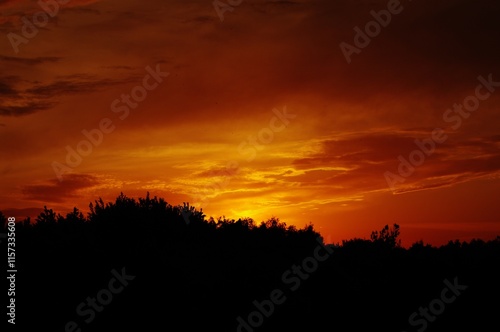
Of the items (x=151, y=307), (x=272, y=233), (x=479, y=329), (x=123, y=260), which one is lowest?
(x=479, y=329)

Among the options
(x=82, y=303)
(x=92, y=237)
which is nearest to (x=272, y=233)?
(x=92, y=237)

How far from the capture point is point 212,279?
2108 centimetres

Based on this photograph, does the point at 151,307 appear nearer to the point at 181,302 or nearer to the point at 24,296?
the point at 181,302

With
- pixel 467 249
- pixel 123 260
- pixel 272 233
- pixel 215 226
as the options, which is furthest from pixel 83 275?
pixel 467 249

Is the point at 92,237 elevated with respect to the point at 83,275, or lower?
elevated

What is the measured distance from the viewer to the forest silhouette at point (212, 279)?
1912 cm

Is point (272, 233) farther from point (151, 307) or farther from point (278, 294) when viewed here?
point (151, 307)

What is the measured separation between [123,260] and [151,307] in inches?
88.9

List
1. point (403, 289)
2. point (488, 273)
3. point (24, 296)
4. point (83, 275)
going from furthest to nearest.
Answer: point (488, 273), point (403, 289), point (83, 275), point (24, 296)

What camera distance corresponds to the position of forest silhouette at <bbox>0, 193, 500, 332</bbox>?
1912 cm

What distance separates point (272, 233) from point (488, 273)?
9718 mm

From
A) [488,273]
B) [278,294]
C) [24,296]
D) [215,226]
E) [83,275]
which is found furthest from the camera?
[215,226]

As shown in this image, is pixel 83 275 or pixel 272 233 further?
pixel 272 233

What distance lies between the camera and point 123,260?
20.9m
